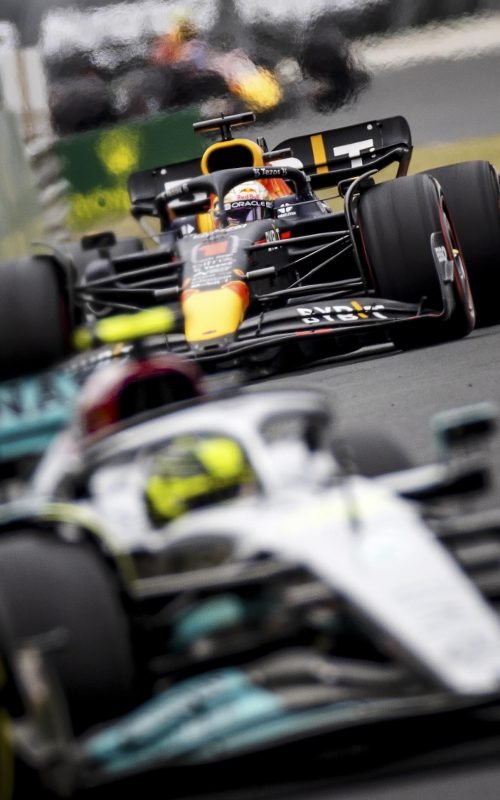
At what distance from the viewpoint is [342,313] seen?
22.8ft

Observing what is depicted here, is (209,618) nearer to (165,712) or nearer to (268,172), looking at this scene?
(165,712)

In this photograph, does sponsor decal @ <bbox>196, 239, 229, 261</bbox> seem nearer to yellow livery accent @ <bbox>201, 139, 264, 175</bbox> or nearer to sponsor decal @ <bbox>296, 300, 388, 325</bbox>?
sponsor decal @ <bbox>296, 300, 388, 325</bbox>

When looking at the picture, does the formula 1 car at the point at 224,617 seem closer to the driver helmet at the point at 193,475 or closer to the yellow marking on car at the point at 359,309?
the driver helmet at the point at 193,475

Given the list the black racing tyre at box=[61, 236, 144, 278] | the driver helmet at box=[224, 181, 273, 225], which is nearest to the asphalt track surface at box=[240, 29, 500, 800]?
the driver helmet at box=[224, 181, 273, 225]

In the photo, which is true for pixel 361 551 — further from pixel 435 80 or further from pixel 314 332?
pixel 435 80

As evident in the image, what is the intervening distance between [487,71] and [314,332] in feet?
38.8

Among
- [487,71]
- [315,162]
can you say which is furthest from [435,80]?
[315,162]

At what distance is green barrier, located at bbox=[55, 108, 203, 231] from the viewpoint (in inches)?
687

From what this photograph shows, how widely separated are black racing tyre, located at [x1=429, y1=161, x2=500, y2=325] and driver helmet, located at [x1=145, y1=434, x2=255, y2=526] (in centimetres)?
502

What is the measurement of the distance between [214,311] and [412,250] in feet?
2.91

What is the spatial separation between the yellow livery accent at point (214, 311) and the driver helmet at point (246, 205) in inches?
48.2

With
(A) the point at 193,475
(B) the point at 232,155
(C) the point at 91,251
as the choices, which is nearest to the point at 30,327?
(A) the point at 193,475

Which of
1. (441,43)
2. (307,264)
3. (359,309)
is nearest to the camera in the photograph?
(359,309)

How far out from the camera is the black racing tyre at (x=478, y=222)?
7723 millimetres
